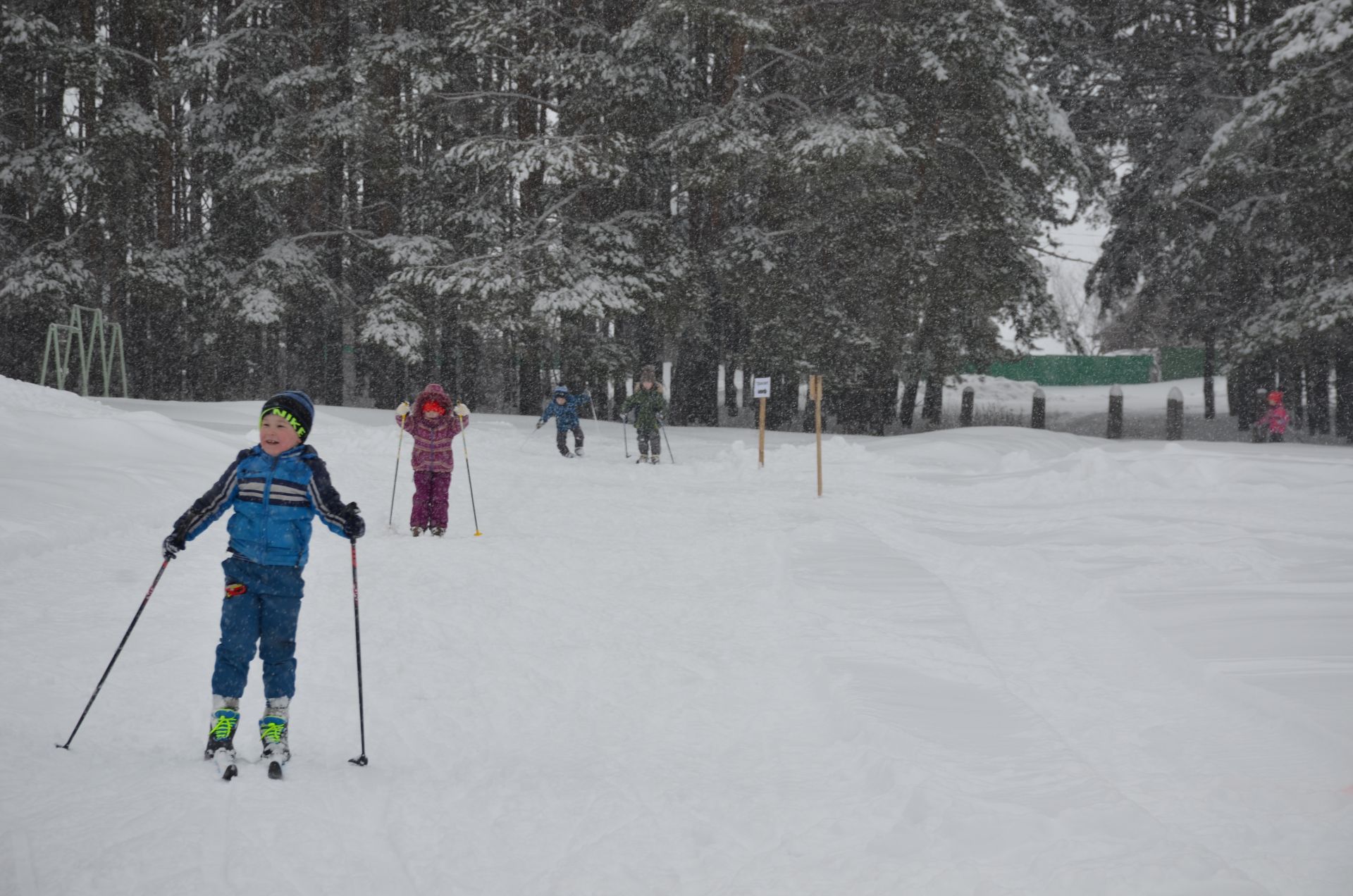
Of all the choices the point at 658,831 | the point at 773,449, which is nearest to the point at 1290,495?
the point at 773,449

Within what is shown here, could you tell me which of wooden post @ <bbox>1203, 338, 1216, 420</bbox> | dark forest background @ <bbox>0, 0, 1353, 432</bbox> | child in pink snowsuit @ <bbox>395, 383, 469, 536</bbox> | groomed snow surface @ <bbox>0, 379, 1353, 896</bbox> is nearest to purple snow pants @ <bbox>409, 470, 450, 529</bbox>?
child in pink snowsuit @ <bbox>395, 383, 469, 536</bbox>

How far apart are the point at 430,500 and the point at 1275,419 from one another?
58.3 ft

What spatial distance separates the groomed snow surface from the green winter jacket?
6299 millimetres

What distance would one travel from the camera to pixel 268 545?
457 centimetres

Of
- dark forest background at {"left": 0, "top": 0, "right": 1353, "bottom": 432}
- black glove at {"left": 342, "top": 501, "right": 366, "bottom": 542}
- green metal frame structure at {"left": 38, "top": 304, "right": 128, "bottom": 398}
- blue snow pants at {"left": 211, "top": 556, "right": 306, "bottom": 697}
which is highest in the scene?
dark forest background at {"left": 0, "top": 0, "right": 1353, "bottom": 432}

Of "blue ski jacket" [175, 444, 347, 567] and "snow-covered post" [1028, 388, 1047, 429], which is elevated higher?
"snow-covered post" [1028, 388, 1047, 429]

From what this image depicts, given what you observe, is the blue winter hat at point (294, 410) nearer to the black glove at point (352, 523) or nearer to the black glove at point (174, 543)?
the black glove at point (352, 523)

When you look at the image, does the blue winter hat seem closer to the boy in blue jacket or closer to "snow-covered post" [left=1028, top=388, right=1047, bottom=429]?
the boy in blue jacket

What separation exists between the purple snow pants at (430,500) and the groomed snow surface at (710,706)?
26 centimetres

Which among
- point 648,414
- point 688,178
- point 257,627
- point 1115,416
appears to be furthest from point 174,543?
point 1115,416

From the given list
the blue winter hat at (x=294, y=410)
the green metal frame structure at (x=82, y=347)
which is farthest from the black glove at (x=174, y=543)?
the green metal frame structure at (x=82, y=347)

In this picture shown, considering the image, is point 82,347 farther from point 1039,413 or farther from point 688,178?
point 1039,413

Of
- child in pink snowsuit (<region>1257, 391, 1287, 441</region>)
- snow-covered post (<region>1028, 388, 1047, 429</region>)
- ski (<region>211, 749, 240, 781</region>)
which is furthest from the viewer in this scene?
snow-covered post (<region>1028, 388, 1047, 429</region>)

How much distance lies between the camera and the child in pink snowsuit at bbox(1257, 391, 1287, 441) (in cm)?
1988
